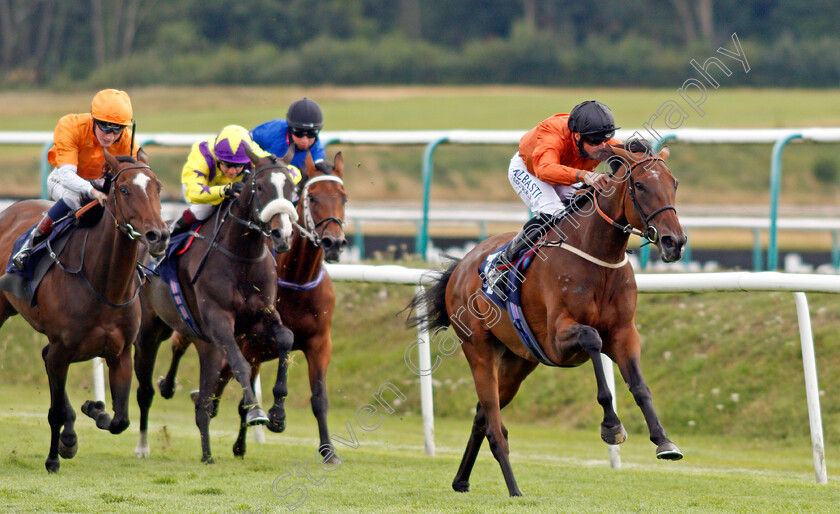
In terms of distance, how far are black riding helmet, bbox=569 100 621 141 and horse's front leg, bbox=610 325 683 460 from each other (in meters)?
0.92

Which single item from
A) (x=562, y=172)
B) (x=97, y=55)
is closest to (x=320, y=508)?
(x=562, y=172)

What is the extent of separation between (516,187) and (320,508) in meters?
2.01

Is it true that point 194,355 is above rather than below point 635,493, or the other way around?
above

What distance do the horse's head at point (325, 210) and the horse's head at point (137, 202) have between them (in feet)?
2.81

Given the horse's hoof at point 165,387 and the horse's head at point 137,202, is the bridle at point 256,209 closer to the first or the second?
the horse's head at point 137,202

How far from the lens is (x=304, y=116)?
21.2 ft

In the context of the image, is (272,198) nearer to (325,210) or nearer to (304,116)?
(325,210)

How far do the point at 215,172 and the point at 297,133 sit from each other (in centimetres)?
51

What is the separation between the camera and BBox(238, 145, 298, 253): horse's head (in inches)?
221

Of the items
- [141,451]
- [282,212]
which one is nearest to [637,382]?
[282,212]

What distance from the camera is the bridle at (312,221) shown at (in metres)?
6.00

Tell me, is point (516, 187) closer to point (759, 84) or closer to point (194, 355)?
point (194, 355)

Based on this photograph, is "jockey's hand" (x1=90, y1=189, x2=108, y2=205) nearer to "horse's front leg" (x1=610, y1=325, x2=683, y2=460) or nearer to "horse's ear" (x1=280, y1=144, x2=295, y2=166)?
"horse's ear" (x1=280, y1=144, x2=295, y2=166)

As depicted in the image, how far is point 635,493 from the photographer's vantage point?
533cm
